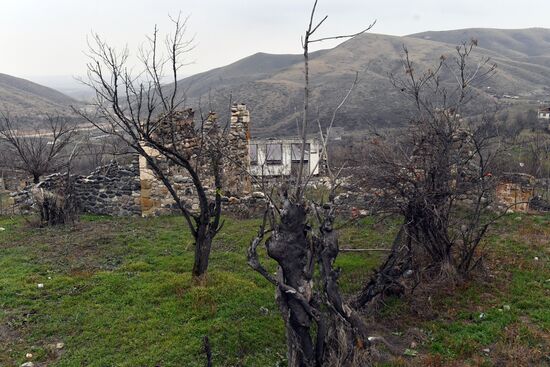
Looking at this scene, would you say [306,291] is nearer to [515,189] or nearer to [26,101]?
[515,189]

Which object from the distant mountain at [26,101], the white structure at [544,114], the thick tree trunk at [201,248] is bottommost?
the thick tree trunk at [201,248]

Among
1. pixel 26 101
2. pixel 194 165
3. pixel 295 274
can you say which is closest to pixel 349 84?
pixel 26 101

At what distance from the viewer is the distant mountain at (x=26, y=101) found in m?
61.2

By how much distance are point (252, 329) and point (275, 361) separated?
67 cm

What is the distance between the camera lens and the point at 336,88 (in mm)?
62344

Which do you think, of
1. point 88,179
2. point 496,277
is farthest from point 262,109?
point 496,277

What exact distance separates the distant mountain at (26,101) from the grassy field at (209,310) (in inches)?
1953

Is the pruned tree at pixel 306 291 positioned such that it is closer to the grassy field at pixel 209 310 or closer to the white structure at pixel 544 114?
the grassy field at pixel 209 310

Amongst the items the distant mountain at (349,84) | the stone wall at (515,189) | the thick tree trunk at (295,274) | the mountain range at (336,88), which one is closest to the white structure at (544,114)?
the distant mountain at (349,84)

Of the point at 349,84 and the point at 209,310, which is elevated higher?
the point at 349,84

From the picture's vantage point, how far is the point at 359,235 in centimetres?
975

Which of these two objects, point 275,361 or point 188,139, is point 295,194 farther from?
point 188,139

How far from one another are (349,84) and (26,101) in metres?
50.0

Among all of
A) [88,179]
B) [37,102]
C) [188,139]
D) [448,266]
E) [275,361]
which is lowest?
[275,361]
